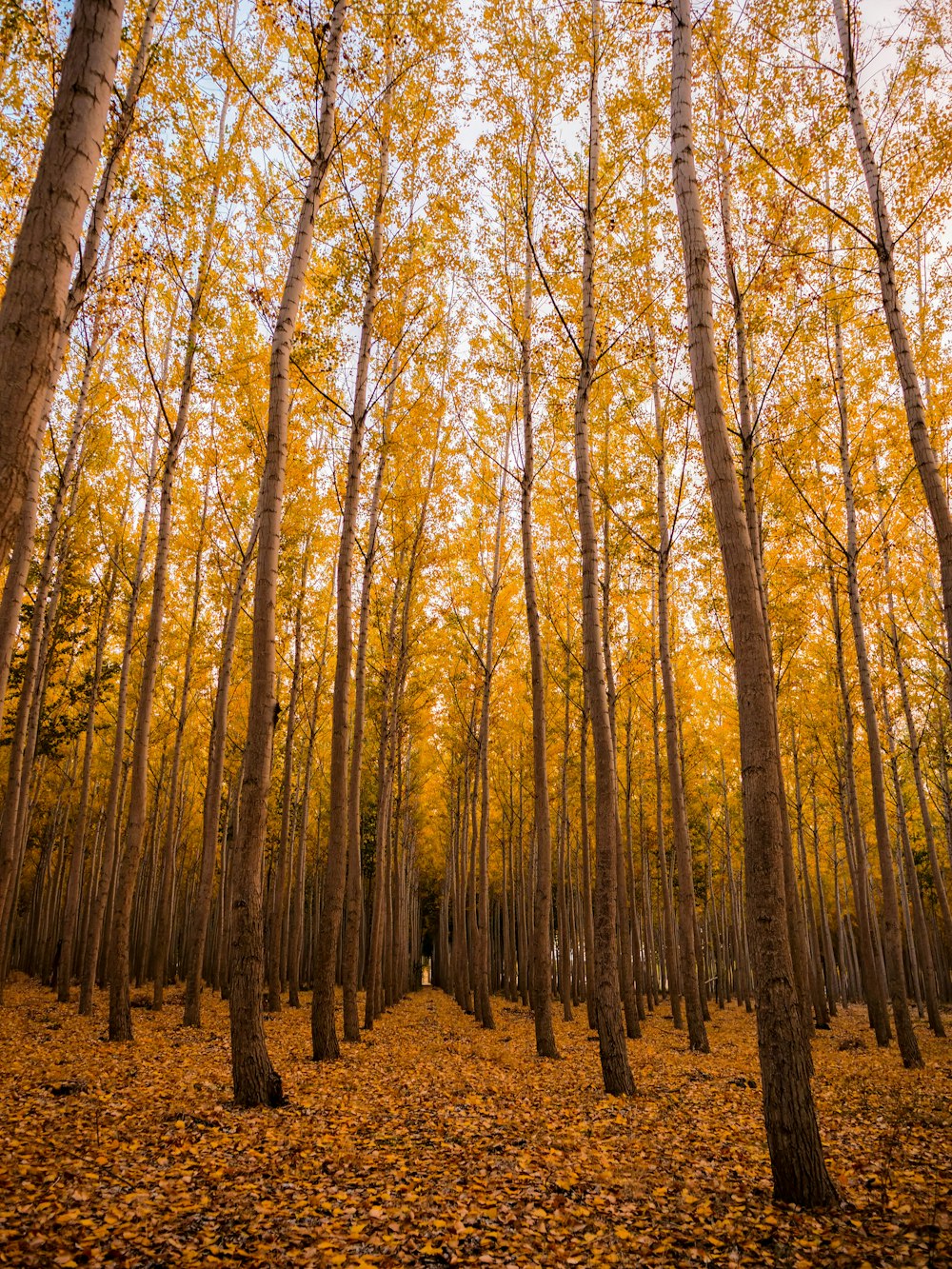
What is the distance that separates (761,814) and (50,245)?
13.6 ft

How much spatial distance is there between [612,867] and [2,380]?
6.38 metres

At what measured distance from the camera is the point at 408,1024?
12.4 meters

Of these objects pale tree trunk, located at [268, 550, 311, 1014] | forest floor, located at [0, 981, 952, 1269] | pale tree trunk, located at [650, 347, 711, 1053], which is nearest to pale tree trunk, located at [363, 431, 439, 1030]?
pale tree trunk, located at [268, 550, 311, 1014]

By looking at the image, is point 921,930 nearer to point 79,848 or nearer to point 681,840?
point 681,840

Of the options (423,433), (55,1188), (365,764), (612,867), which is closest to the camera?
(55,1188)

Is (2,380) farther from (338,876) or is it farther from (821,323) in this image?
(821,323)

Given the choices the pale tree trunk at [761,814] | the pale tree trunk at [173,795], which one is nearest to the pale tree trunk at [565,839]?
the pale tree trunk at [173,795]

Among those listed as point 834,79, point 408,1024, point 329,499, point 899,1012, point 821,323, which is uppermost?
point 834,79

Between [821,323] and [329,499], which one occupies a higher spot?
[821,323]

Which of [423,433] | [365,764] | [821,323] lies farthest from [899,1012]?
[365,764]

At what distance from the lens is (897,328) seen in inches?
250

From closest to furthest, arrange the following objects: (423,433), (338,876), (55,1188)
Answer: (55,1188)
(338,876)
(423,433)

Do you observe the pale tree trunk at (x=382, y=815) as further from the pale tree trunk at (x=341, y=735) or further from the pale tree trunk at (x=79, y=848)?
the pale tree trunk at (x=79, y=848)

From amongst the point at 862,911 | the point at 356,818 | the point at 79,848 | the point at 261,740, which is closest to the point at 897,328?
the point at 261,740
